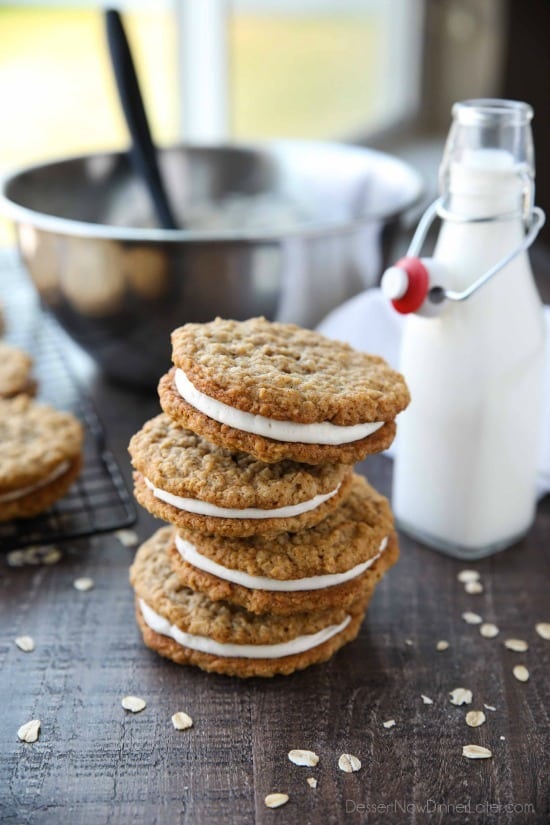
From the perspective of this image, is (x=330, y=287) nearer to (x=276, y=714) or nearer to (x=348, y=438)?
(x=348, y=438)

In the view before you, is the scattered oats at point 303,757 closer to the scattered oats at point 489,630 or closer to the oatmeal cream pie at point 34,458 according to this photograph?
the scattered oats at point 489,630

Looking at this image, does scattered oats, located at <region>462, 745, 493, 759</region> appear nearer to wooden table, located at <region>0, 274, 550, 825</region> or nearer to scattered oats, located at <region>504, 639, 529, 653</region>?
wooden table, located at <region>0, 274, 550, 825</region>

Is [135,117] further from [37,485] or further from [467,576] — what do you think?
[467,576]

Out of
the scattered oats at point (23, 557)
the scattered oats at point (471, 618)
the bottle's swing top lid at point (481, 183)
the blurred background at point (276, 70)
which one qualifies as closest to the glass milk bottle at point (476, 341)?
the bottle's swing top lid at point (481, 183)

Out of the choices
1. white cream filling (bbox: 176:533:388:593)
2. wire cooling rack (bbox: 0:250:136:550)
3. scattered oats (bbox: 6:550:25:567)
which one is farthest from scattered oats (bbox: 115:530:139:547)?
white cream filling (bbox: 176:533:388:593)

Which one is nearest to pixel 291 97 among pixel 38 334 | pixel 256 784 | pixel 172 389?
pixel 38 334
